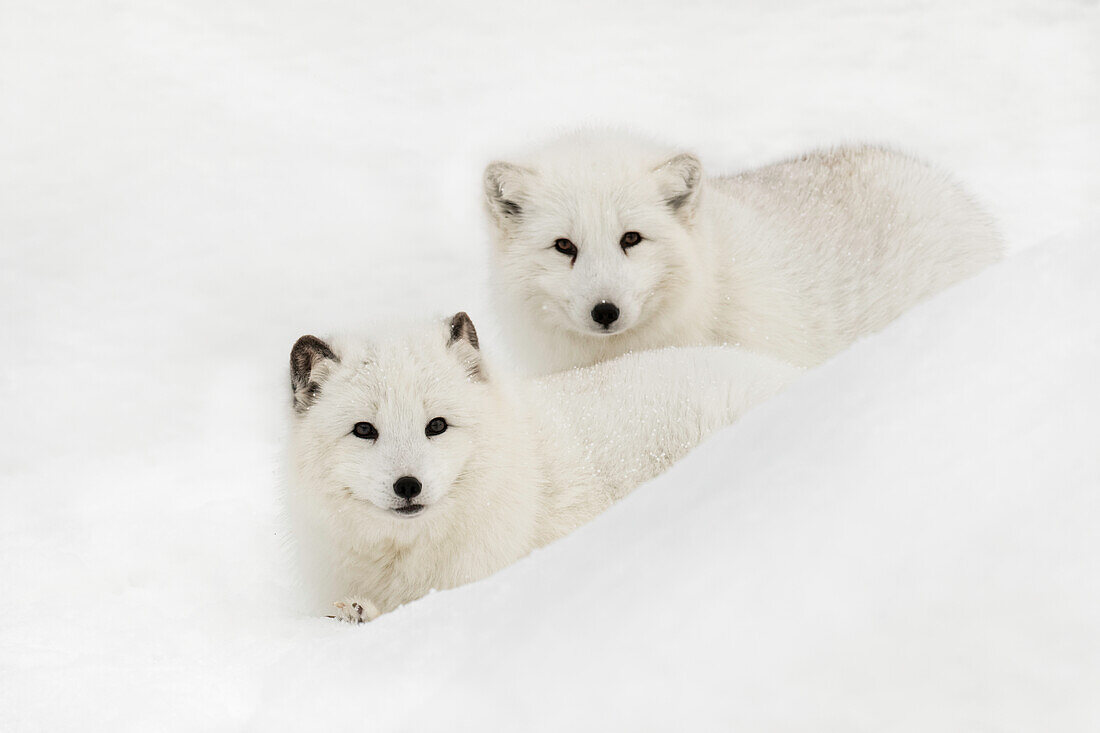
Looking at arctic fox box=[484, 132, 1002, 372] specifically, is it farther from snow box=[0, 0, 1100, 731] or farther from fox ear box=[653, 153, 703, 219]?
snow box=[0, 0, 1100, 731]

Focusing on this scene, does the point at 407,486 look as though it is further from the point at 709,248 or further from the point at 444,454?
the point at 709,248

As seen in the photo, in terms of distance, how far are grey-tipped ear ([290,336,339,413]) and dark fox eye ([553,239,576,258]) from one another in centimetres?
110

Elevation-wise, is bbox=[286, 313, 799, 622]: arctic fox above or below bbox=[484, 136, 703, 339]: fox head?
below

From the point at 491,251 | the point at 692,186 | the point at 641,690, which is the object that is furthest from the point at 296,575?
the point at 641,690

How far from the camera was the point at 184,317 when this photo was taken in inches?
230

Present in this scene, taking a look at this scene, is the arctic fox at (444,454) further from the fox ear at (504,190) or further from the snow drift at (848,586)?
the snow drift at (848,586)

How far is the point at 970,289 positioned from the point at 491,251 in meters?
2.72

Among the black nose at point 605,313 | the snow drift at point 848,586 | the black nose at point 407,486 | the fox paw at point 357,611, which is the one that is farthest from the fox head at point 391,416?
the snow drift at point 848,586

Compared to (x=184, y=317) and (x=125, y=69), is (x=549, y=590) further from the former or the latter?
(x=125, y=69)

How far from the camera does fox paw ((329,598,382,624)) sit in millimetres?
3129

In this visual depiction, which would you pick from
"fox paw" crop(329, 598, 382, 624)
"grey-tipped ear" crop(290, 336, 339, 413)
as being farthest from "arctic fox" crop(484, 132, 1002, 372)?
"fox paw" crop(329, 598, 382, 624)

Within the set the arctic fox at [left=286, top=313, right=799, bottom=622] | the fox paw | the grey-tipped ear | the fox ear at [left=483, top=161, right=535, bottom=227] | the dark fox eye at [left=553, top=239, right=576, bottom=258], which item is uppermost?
the fox ear at [left=483, top=161, right=535, bottom=227]

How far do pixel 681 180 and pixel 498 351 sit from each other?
51.0 inches

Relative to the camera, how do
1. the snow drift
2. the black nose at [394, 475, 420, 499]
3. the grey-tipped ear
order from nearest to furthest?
the snow drift, the black nose at [394, 475, 420, 499], the grey-tipped ear
